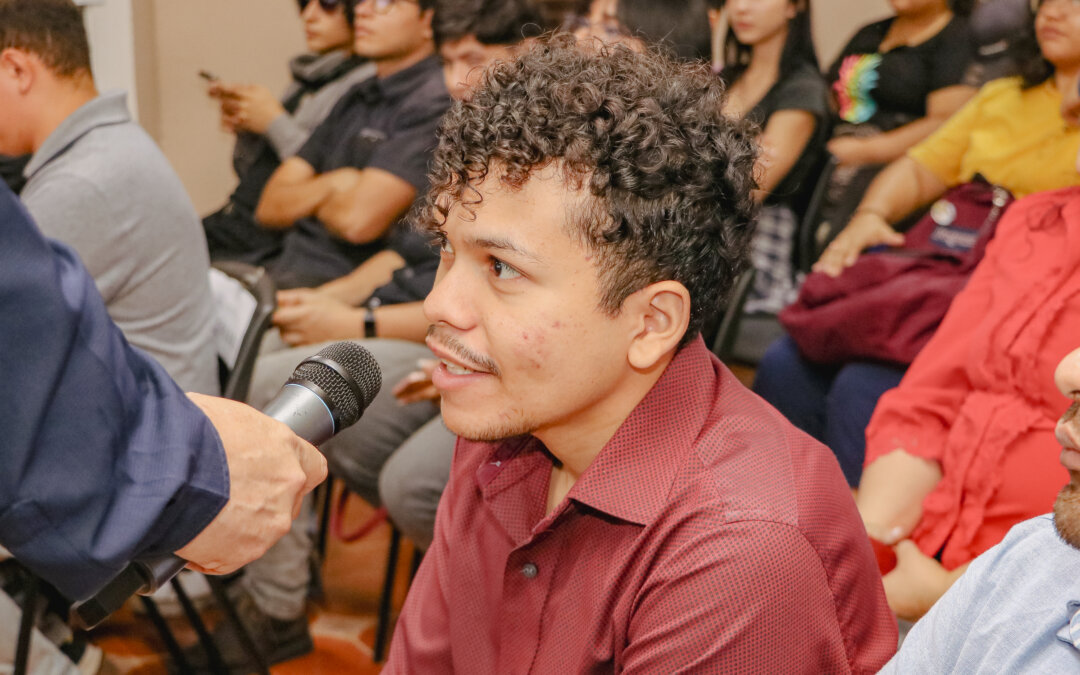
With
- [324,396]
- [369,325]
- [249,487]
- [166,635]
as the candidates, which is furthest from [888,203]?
[166,635]

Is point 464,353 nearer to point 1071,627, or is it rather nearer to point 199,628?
point 1071,627

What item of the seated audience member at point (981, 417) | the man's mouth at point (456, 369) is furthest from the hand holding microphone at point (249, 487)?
the seated audience member at point (981, 417)

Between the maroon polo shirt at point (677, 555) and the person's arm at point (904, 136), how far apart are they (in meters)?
1.88

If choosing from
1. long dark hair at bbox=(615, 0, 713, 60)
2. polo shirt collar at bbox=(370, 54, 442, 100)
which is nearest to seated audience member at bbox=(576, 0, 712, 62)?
long dark hair at bbox=(615, 0, 713, 60)

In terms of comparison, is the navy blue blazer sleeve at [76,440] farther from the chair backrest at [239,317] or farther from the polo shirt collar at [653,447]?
the chair backrest at [239,317]

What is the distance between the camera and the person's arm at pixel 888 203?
2.40 meters

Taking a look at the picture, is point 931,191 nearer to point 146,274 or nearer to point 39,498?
point 146,274

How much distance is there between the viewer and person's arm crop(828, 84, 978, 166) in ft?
9.04

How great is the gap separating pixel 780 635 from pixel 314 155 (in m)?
2.55

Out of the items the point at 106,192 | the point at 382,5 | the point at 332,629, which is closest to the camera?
the point at 106,192

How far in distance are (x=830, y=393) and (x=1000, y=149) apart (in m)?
0.77

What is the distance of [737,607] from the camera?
96 cm

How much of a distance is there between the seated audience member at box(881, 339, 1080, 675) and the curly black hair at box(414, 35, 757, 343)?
418 millimetres

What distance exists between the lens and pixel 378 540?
308cm
